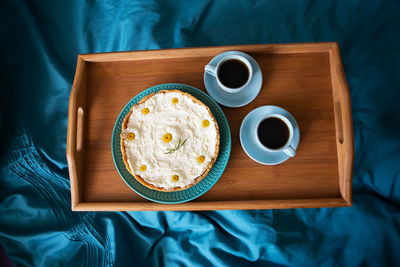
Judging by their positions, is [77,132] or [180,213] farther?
[180,213]

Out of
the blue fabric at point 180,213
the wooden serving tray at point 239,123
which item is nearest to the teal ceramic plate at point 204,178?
the wooden serving tray at point 239,123

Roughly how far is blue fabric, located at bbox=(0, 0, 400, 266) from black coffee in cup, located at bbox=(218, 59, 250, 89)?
24.4 inches

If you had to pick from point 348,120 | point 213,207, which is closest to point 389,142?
point 348,120

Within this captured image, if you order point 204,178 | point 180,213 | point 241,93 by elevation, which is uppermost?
point 241,93

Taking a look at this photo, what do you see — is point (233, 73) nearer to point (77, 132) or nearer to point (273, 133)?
point (273, 133)

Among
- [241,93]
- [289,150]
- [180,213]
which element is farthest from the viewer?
[180,213]

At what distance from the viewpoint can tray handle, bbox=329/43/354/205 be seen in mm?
959

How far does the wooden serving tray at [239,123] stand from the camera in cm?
104

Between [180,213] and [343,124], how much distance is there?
91 centimetres

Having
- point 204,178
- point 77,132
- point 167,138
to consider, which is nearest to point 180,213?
point 204,178

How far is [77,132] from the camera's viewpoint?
108 cm

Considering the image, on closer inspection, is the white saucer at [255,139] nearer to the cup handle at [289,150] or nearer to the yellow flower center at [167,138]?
the cup handle at [289,150]

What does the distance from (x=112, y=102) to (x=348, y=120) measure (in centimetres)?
96

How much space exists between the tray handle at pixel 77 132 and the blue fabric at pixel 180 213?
0.44 m
